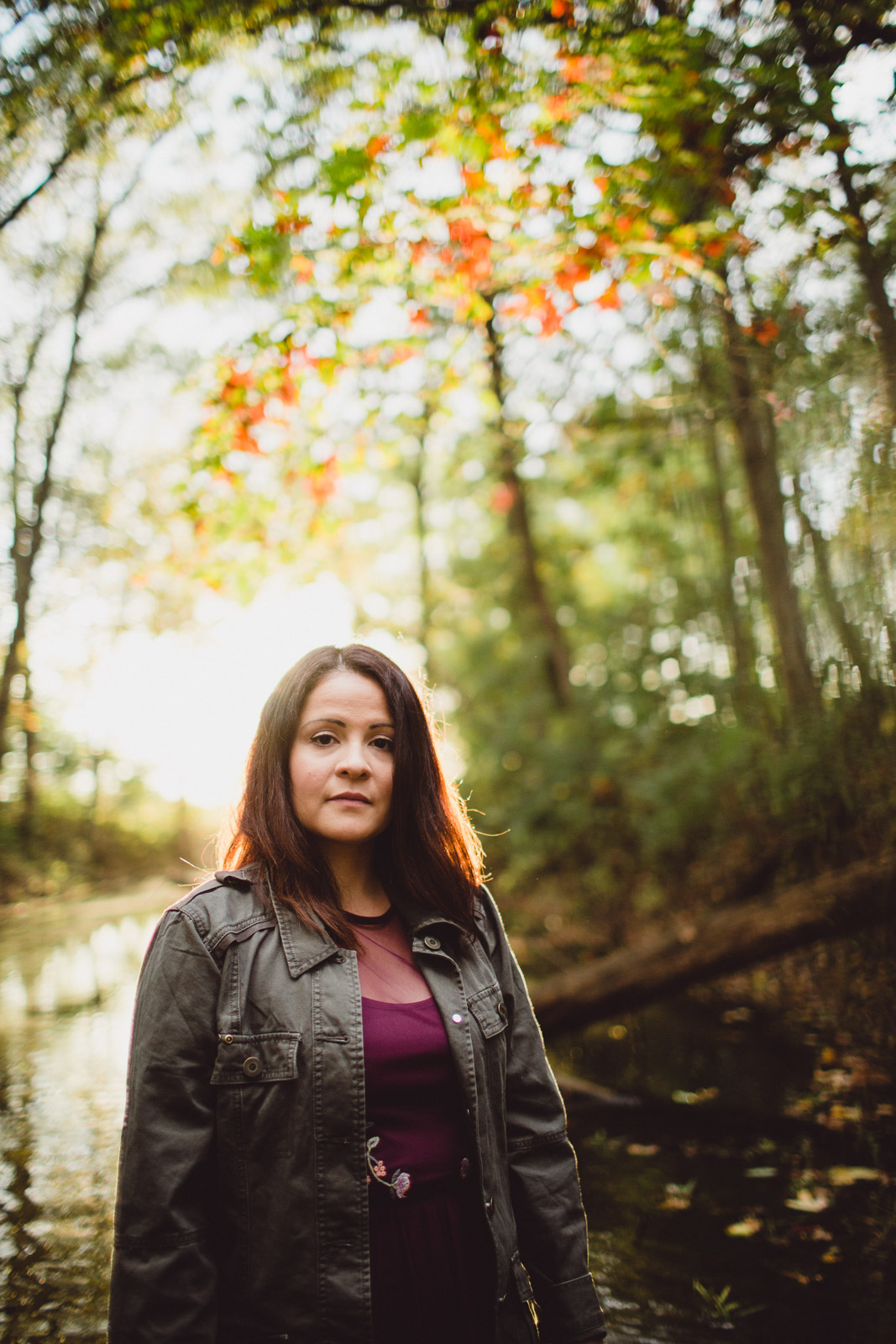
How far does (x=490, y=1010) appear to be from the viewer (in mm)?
2098

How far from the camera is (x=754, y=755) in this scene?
6.30 m

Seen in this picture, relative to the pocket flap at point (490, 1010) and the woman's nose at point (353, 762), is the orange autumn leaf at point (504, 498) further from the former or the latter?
the pocket flap at point (490, 1010)

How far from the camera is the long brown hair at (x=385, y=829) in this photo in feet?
6.84

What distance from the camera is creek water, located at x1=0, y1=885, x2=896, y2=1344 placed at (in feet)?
10.5

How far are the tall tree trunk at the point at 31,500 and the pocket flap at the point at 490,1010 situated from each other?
41.4ft

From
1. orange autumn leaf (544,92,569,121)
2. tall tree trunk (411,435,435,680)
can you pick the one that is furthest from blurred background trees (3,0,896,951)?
tall tree trunk (411,435,435,680)

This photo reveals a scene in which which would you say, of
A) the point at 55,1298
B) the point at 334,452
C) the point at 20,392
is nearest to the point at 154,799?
the point at 20,392

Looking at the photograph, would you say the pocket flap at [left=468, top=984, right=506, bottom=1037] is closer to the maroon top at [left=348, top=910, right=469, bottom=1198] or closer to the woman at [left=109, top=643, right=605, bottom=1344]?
the woman at [left=109, top=643, right=605, bottom=1344]

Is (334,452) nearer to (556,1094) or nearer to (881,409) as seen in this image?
(881,409)

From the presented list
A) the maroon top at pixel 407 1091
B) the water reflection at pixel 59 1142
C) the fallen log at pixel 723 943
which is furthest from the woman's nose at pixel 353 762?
the fallen log at pixel 723 943

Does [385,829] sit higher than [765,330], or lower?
lower

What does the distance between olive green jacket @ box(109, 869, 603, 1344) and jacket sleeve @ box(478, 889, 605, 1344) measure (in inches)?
1.0

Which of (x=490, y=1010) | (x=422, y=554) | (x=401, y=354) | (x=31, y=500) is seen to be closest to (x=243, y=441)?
(x=401, y=354)

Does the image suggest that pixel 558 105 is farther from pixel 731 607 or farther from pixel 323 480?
pixel 731 607
